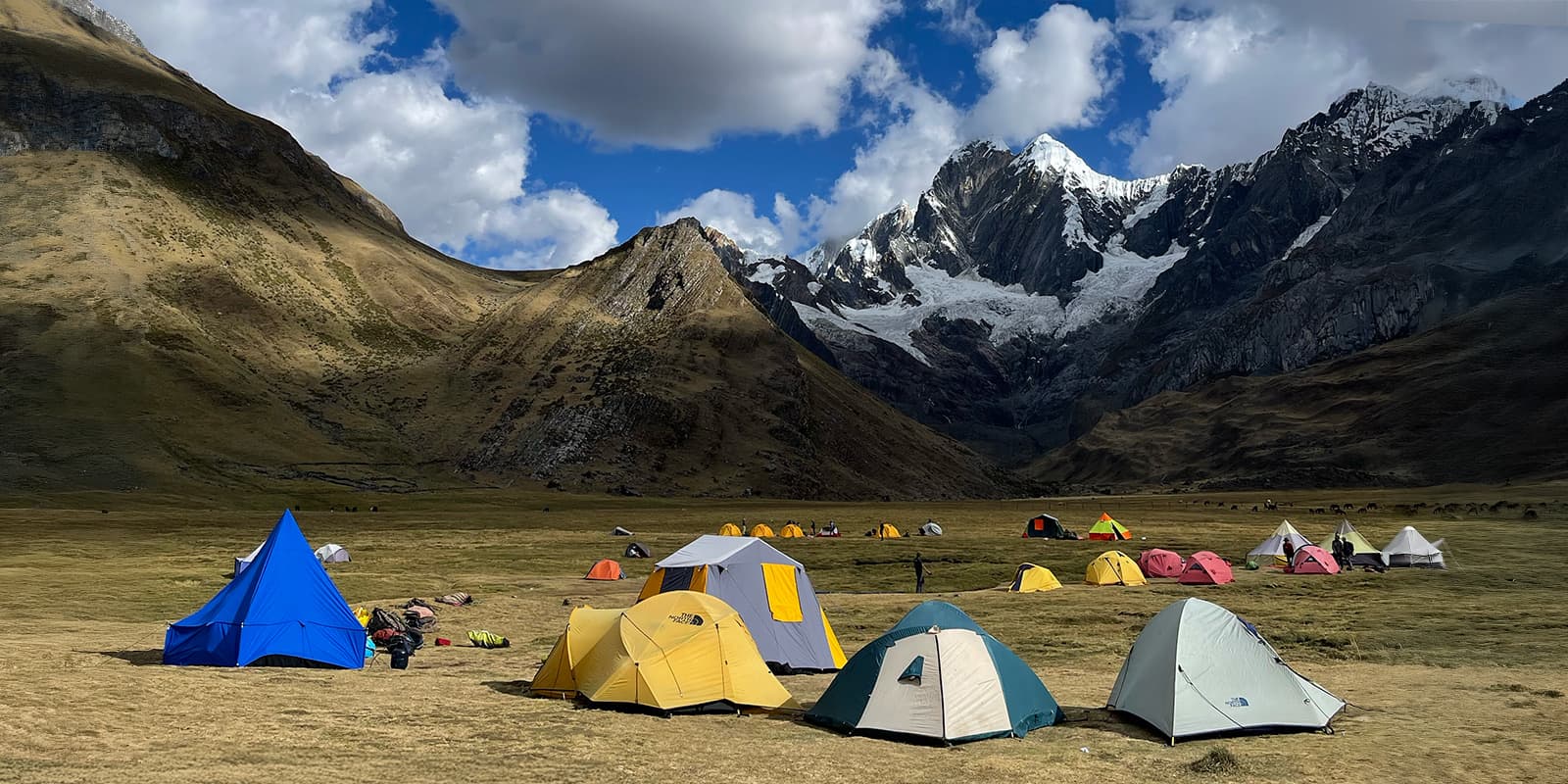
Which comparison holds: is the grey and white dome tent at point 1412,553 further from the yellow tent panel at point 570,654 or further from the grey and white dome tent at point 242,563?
the grey and white dome tent at point 242,563

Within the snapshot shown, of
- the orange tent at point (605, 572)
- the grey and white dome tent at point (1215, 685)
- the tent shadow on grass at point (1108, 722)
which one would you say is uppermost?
the orange tent at point (605, 572)

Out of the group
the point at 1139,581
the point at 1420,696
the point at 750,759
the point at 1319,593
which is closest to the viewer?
the point at 750,759

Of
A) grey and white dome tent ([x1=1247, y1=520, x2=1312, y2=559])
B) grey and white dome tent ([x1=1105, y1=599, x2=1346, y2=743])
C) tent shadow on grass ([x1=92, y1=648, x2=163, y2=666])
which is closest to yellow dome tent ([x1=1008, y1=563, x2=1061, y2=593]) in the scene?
grey and white dome tent ([x1=1247, y1=520, x2=1312, y2=559])

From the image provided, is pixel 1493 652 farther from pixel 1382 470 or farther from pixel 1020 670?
pixel 1382 470

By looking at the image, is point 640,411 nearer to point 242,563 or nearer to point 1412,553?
point 242,563

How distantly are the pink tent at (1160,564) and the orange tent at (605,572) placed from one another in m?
25.6

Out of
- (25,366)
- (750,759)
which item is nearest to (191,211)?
(25,366)

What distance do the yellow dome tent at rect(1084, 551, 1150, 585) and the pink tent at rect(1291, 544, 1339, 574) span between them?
8.55 metres

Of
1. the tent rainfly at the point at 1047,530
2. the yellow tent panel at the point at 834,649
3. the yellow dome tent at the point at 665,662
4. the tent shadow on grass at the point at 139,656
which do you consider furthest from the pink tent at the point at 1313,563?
the tent shadow on grass at the point at 139,656

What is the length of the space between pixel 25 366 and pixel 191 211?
61681 mm

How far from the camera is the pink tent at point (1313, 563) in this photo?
165 ft

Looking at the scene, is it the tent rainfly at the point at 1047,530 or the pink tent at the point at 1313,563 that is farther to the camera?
the tent rainfly at the point at 1047,530

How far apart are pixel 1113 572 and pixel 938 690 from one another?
102 ft

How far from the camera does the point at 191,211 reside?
195 meters
